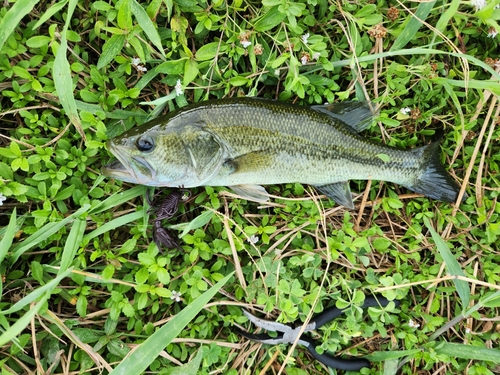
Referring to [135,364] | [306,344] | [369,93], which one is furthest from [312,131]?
[135,364]

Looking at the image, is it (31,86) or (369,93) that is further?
(369,93)

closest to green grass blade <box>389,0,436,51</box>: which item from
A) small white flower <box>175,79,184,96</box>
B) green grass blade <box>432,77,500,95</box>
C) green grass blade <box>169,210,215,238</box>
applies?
green grass blade <box>432,77,500,95</box>

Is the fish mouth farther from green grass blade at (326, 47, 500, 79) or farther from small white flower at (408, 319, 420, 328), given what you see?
small white flower at (408, 319, 420, 328)

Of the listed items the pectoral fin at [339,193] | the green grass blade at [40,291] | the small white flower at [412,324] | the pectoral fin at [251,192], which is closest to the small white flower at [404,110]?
the pectoral fin at [339,193]

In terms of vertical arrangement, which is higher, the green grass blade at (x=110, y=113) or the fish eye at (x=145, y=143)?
the green grass blade at (x=110, y=113)

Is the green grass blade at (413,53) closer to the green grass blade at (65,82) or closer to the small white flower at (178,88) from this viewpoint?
the small white flower at (178,88)

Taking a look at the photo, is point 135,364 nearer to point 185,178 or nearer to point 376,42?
point 185,178
